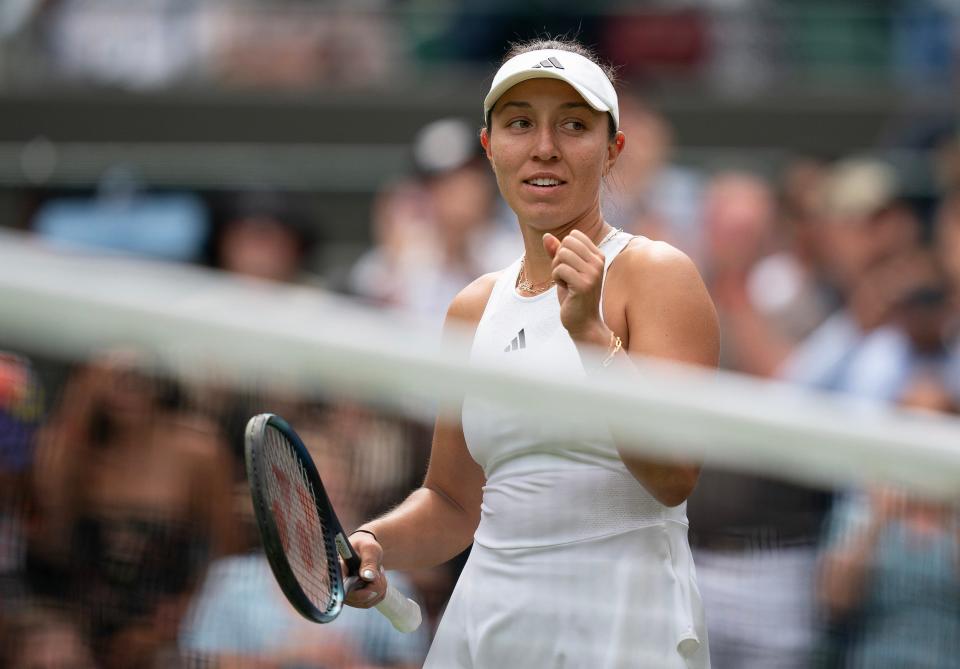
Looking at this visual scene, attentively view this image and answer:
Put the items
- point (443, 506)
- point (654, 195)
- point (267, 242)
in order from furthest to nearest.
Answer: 1. point (654, 195)
2. point (267, 242)
3. point (443, 506)

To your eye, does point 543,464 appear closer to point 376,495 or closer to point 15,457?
point 376,495

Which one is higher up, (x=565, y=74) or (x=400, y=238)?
(x=400, y=238)

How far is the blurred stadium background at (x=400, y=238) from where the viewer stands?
295 centimetres

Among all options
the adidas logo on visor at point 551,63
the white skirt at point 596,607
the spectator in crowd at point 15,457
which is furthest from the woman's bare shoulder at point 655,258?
the spectator in crowd at point 15,457

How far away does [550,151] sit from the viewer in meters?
2.82

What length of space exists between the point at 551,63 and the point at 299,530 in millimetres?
965

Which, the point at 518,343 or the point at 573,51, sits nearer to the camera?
the point at 518,343

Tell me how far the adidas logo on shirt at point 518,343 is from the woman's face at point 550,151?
215mm

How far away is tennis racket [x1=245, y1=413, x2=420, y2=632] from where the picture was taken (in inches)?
106

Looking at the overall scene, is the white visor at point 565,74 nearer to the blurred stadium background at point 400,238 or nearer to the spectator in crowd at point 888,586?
the blurred stadium background at point 400,238

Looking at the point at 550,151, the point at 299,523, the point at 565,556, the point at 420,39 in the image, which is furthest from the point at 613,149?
the point at 420,39

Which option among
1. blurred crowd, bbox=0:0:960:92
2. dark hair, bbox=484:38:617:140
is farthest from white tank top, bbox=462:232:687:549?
blurred crowd, bbox=0:0:960:92

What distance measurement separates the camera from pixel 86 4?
10.2 m

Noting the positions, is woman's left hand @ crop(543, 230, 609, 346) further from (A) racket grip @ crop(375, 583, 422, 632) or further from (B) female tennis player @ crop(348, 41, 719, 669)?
(A) racket grip @ crop(375, 583, 422, 632)
